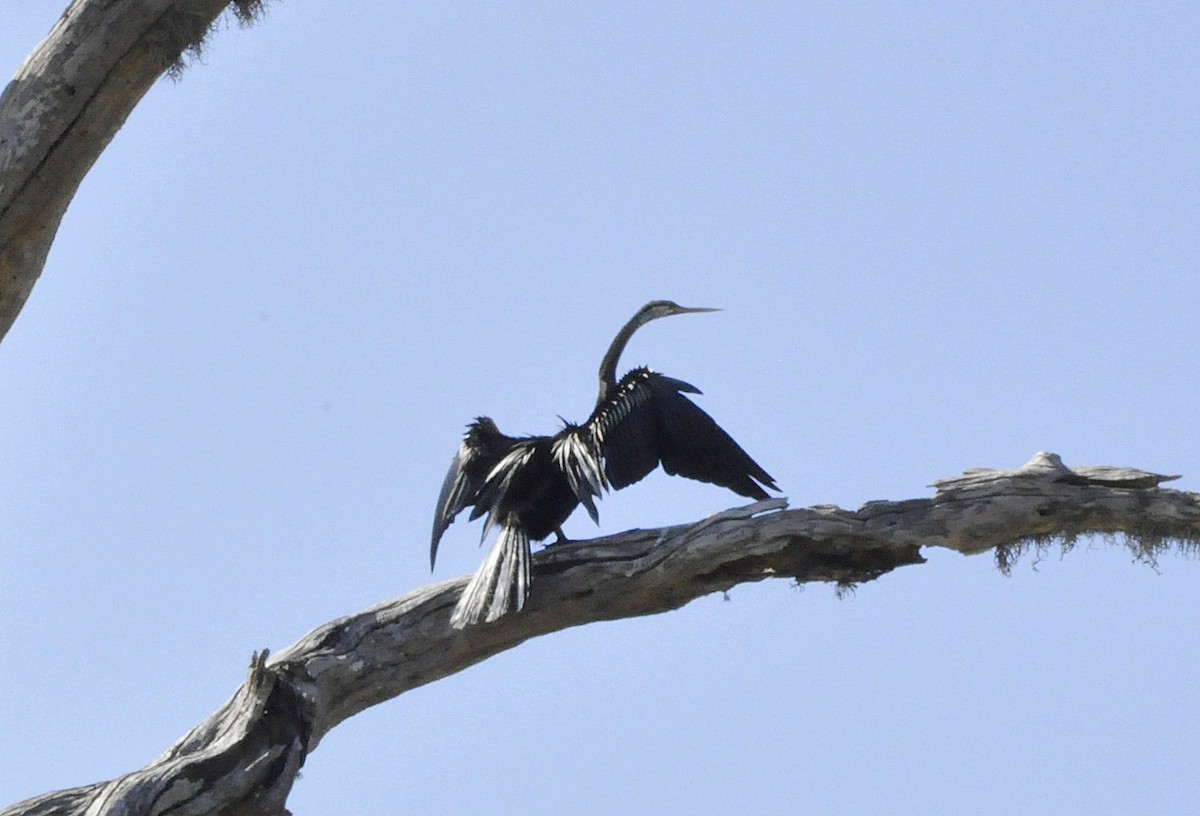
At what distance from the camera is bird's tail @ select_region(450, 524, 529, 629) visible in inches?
180

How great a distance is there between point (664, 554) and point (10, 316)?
6.36 ft

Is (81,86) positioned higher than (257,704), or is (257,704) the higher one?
(81,86)

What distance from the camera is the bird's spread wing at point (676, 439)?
5.56m

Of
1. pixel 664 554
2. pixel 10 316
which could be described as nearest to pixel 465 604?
pixel 664 554

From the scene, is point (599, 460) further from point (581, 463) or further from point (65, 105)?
point (65, 105)

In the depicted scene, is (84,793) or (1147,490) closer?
(84,793)

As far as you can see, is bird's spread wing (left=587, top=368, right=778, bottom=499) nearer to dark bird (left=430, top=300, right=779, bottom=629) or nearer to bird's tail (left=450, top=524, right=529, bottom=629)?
dark bird (left=430, top=300, right=779, bottom=629)

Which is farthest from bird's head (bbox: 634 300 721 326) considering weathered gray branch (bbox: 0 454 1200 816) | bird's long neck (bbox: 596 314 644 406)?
weathered gray branch (bbox: 0 454 1200 816)

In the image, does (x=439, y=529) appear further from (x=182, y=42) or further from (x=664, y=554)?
(x=182, y=42)

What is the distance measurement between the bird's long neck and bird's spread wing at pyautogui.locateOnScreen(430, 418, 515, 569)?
42 cm

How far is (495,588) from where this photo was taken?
182 inches

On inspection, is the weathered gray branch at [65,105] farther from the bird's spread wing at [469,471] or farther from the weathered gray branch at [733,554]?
the bird's spread wing at [469,471]

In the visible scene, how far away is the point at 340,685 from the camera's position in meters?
4.45

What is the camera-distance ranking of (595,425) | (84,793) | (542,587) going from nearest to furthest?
1. (84,793)
2. (542,587)
3. (595,425)
